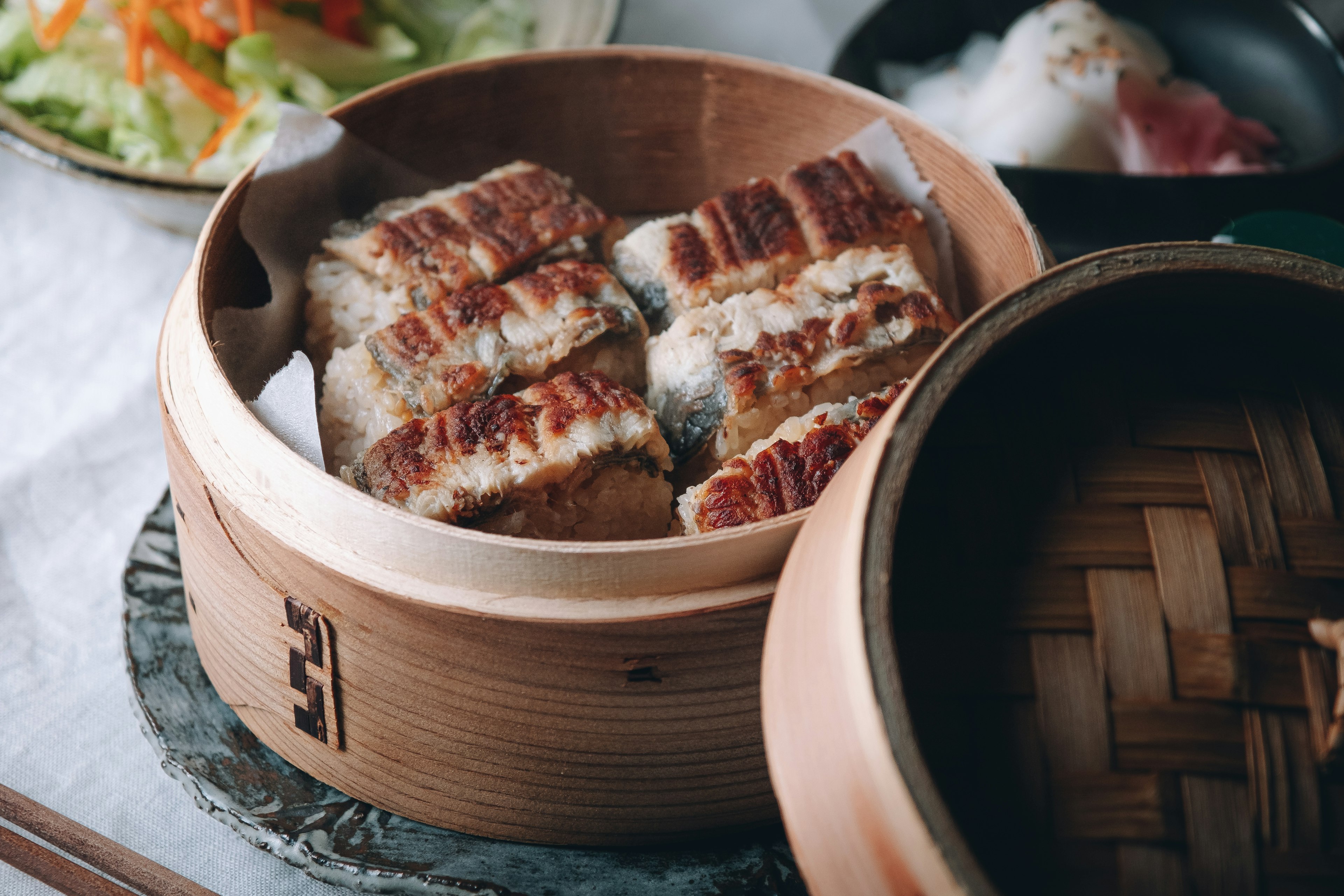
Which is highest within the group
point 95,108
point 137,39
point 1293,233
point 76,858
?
point 1293,233

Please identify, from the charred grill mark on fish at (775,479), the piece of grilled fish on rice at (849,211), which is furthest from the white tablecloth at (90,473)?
the piece of grilled fish on rice at (849,211)

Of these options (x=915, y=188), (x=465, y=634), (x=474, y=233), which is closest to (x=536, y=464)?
(x=465, y=634)

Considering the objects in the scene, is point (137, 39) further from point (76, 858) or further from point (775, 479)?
point (775, 479)

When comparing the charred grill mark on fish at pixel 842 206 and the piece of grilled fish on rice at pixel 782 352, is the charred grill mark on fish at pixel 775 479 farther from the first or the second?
the charred grill mark on fish at pixel 842 206

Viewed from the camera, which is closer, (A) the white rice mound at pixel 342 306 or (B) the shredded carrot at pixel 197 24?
(A) the white rice mound at pixel 342 306

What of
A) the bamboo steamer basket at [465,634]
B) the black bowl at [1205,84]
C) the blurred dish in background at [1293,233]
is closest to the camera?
the bamboo steamer basket at [465,634]

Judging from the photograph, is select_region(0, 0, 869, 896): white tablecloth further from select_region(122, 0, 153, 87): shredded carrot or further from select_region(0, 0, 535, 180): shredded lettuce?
select_region(122, 0, 153, 87): shredded carrot

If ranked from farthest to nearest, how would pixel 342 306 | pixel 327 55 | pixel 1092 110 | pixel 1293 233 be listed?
pixel 327 55 → pixel 1092 110 → pixel 1293 233 → pixel 342 306
